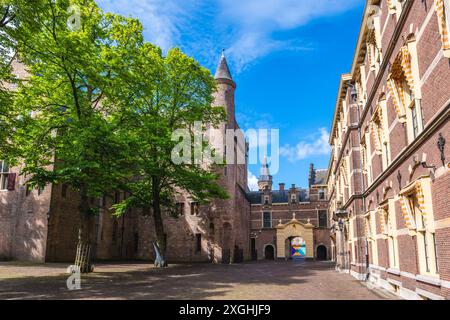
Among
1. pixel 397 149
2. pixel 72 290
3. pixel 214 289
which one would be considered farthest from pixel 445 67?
pixel 72 290

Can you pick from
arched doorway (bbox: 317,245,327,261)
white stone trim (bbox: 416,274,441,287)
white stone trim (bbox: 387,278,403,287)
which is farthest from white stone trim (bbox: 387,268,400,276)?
arched doorway (bbox: 317,245,327,261)

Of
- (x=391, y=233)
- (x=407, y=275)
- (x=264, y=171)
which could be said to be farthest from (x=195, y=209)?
(x=264, y=171)

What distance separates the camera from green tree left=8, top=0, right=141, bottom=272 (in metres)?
15.4

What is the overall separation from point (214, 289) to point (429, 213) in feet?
A: 26.5

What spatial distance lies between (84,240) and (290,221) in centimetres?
4075

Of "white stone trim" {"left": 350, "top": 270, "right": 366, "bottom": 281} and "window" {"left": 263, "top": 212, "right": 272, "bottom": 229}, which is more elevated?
"window" {"left": 263, "top": 212, "right": 272, "bottom": 229}

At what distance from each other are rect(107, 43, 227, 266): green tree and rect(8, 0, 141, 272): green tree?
4.00 feet

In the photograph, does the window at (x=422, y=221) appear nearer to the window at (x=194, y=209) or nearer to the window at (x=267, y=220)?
the window at (x=194, y=209)

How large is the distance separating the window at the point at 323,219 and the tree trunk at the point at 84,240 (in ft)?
138

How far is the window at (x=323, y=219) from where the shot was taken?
53.5 m

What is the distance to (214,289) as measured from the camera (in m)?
13.3

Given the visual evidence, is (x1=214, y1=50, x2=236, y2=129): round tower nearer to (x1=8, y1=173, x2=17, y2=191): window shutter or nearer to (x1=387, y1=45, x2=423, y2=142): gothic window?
(x1=8, y1=173, x2=17, y2=191): window shutter

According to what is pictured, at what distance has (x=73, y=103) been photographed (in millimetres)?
17922

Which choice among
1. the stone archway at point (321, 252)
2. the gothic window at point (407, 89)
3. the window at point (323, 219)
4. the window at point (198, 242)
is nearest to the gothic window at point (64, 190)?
the window at point (198, 242)
